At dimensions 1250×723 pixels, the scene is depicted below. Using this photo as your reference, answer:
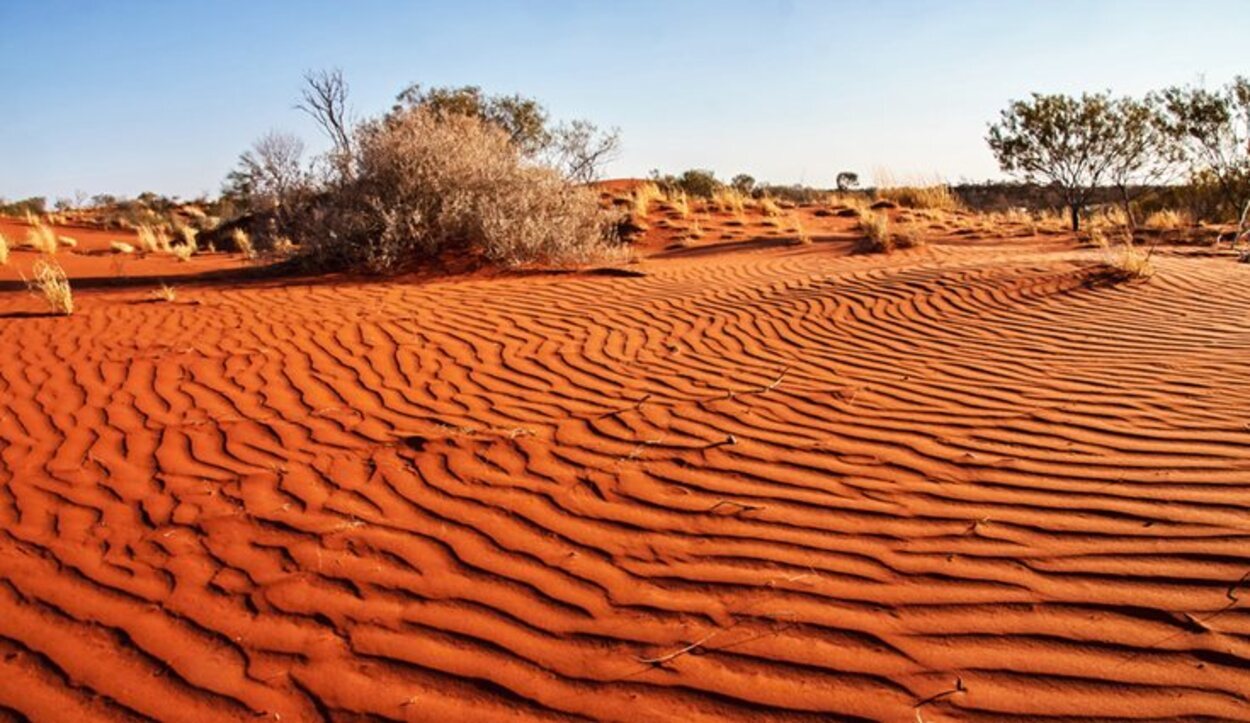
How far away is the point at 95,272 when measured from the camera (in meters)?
13.0

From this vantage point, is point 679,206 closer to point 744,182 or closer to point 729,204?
point 729,204

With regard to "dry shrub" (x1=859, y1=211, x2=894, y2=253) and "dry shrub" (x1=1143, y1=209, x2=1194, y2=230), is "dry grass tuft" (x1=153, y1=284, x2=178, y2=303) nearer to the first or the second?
"dry shrub" (x1=859, y1=211, x2=894, y2=253)

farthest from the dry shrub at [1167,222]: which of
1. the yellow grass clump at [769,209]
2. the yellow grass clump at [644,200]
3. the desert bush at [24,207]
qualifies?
the desert bush at [24,207]

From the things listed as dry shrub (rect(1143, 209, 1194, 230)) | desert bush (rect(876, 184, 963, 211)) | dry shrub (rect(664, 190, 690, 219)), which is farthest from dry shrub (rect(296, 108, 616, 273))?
desert bush (rect(876, 184, 963, 211))

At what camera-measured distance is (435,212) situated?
11.2 meters

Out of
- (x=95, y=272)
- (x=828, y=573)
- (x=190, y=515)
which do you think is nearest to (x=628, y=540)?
(x=828, y=573)

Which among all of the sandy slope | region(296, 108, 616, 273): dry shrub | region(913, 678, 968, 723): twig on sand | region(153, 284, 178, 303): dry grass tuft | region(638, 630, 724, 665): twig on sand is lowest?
region(913, 678, 968, 723): twig on sand

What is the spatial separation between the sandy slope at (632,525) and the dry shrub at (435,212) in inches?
175

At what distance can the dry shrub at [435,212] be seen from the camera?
35.2 ft

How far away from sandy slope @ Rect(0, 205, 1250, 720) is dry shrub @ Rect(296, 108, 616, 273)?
4452mm

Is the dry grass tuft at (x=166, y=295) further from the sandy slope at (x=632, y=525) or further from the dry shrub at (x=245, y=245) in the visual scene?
the dry shrub at (x=245, y=245)

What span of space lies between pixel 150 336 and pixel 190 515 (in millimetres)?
3858

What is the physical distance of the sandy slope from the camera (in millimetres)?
2449

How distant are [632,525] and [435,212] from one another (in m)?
8.69
